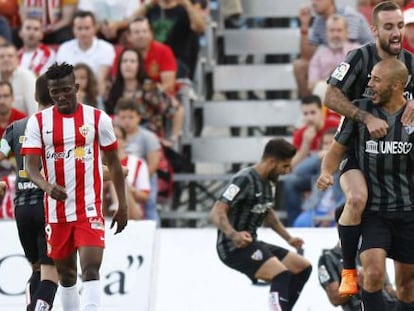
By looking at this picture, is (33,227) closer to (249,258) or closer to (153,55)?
(249,258)

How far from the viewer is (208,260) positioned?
44.6 ft

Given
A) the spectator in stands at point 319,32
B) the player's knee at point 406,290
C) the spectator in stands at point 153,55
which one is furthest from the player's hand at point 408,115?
the spectator in stands at point 319,32

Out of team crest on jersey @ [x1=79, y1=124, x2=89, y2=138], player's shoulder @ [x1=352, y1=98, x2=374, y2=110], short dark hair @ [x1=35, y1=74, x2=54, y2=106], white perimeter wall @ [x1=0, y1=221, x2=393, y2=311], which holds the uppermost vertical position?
player's shoulder @ [x1=352, y1=98, x2=374, y2=110]

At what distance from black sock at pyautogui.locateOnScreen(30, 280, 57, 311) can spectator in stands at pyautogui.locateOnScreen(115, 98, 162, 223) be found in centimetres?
434

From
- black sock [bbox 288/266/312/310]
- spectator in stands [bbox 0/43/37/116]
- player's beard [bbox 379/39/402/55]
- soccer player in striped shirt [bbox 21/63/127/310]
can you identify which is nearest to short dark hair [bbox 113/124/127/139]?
spectator in stands [bbox 0/43/37/116]

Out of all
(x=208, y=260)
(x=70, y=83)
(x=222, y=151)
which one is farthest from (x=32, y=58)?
(x=70, y=83)

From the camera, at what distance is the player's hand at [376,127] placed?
A: 989cm

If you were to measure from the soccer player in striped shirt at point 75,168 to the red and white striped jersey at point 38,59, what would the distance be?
A: 6.13 m

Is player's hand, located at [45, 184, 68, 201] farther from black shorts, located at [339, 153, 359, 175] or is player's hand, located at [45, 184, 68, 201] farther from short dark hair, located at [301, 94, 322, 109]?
short dark hair, located at [301, 94, 322, 109]

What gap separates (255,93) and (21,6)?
3.08 meters

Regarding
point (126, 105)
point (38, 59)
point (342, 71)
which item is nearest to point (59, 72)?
point (342, 71)

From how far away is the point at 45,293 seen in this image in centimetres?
1084

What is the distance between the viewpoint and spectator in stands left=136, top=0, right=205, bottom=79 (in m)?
16.7

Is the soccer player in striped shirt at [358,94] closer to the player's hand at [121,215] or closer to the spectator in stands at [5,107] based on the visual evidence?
the player's hand at [121,215]
